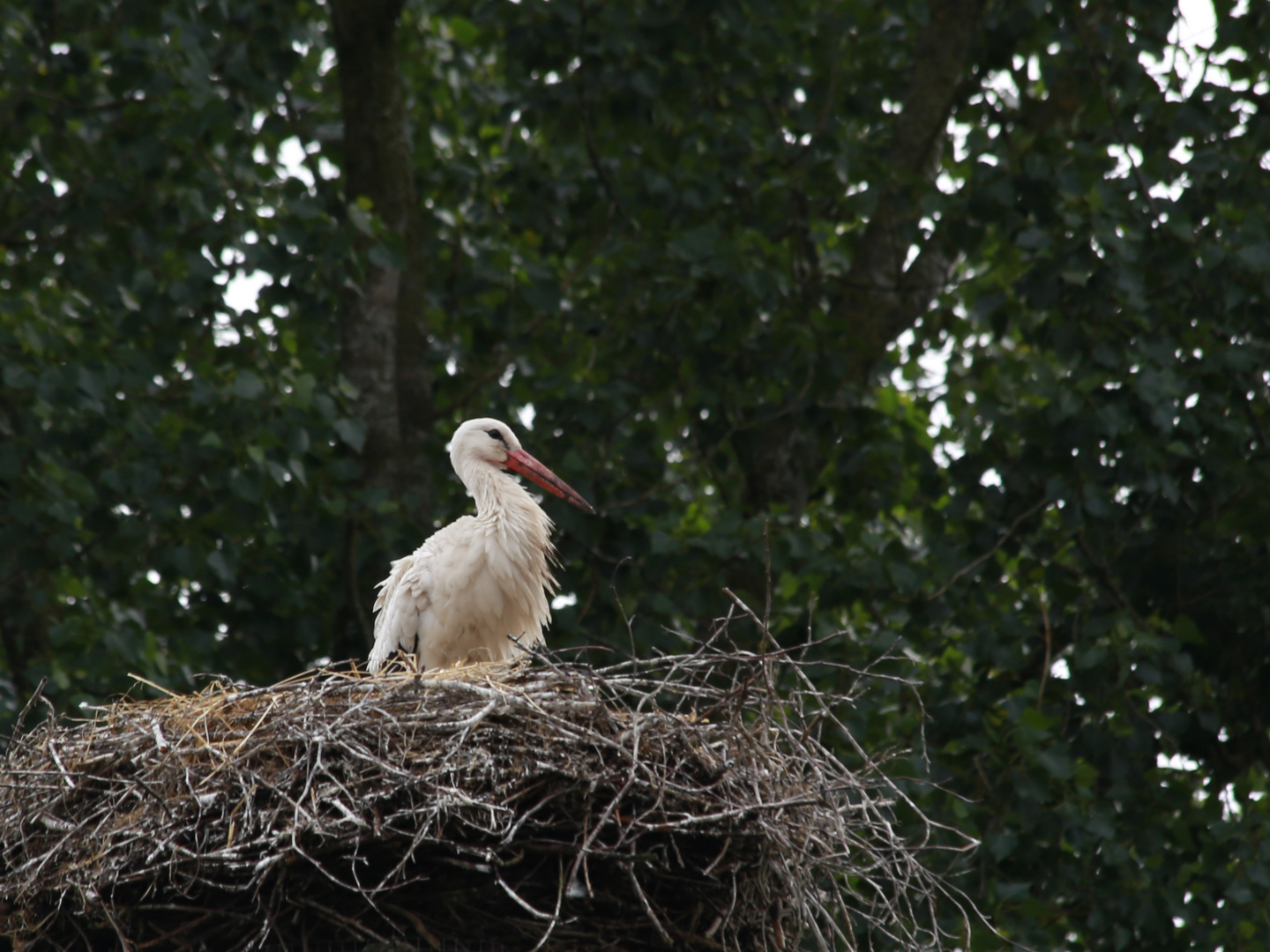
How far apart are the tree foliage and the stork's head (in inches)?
46.7

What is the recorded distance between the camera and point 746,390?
894 centimetres

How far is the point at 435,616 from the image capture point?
593 centimetres

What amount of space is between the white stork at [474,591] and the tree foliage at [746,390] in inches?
63.3

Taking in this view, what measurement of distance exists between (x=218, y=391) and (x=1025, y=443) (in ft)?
13.3

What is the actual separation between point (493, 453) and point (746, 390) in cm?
274

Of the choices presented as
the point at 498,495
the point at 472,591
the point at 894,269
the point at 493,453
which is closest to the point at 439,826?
the point at 472,591

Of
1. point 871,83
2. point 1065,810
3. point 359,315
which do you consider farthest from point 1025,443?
point 359,315

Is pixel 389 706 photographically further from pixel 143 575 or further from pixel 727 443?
pixel 727 443

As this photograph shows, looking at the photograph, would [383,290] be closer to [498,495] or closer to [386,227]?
[386,227]

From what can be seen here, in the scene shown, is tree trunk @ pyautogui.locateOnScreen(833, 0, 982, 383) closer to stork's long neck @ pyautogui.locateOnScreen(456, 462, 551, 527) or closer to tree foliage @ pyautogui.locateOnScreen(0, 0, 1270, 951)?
tree foliage @ pyautogui.locateOnScreen(0, 0, 1270, 951)

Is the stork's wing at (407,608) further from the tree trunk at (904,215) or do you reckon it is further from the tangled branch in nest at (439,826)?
the tree trunk at (904,215)

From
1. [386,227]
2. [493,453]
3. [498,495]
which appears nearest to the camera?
[498,495]

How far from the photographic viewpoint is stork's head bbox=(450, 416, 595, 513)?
6500mm

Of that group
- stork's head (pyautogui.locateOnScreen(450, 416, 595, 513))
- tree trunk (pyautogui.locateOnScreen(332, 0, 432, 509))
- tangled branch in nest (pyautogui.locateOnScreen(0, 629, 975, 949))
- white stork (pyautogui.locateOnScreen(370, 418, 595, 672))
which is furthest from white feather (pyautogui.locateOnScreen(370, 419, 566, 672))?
tree trunk (pyautogui.locateOnScreen(332, 0, 432, 509))
